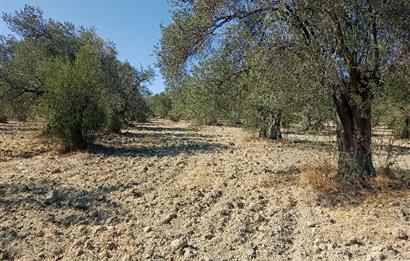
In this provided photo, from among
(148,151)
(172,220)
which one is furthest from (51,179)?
(148,151)

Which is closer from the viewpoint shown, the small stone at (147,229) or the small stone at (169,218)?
the small stone at (147,229)

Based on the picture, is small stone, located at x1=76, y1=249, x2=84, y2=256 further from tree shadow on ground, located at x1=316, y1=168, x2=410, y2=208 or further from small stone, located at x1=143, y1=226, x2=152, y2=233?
tree shadow on ground, located at x1=316, y1=168, x2=410, y2=208

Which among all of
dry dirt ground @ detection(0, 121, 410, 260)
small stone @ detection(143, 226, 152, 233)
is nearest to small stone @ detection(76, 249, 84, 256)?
dry dirt ground @ detection(0, 121, 410, 260)

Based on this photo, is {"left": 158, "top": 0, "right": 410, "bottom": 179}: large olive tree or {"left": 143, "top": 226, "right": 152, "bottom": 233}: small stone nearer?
{"left": 143, "top": 226, "right": 152, "bottom": 233}: small stone

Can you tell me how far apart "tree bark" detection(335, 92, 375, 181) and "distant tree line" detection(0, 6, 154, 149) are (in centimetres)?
970

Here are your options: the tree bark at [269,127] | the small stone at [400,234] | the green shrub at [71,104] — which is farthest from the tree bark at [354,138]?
the green shrub at [71,104]

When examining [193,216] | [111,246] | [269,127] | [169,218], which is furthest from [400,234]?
[269,127]

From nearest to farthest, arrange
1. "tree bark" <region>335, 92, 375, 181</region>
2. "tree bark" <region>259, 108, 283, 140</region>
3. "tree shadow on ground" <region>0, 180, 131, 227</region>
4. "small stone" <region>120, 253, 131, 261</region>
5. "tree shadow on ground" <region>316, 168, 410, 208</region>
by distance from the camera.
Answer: "small stone" <region>120, 253, 131, 261</region> < "tree shadow on ground" <region>0, 180, 131, 227</region> < "tree shadow on ground" <region>316, 168, 410, 208</region> < "tree bark" <region>335, 92, 375, 181</region> < "tree bark" <region>259, 108, 283, 140</region>

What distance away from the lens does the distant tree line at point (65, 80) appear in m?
14.1

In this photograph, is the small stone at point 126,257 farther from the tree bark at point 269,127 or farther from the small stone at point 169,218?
the tree bark at point 269,127

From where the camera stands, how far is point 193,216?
6355 millimetres

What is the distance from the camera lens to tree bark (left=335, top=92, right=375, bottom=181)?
7.62 m

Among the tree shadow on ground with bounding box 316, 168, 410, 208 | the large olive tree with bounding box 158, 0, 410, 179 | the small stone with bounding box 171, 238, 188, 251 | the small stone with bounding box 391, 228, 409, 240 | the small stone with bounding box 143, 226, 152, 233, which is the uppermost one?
the large olive tree with bounding box 158, 0, 410, 179

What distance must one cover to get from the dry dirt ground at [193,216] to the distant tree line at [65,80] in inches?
157
